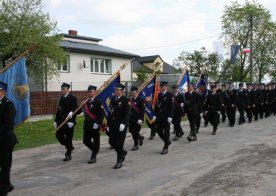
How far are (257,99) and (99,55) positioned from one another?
16449 millimetres

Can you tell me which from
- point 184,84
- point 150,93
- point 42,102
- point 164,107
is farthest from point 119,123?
point 42,102

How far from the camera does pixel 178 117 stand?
13.7m

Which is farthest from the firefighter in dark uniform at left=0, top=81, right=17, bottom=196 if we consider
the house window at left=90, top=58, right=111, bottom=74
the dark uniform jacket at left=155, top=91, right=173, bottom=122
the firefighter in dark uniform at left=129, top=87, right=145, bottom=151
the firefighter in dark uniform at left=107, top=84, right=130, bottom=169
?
the house window at left=90, top=58, right=111, bottom=74

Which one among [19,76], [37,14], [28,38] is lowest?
[19,76]

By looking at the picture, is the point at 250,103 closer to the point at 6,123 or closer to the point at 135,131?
the point at 135,131

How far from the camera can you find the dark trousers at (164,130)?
426 inches

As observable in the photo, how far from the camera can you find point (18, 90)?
887cm

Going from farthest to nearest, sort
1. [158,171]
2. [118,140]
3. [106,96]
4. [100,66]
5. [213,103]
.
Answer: [100,66] < [213,103] < [106,96] < [118,140] < [158,171]

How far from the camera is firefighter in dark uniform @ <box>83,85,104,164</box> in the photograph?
31.9 feet

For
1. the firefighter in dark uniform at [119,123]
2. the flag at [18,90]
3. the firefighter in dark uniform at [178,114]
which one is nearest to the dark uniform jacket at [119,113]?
the firefighter in dark uniform at [119,123]

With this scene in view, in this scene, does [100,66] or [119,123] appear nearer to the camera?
[119,123]

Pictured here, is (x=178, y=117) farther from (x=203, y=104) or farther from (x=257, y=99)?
(x=257, y=99)

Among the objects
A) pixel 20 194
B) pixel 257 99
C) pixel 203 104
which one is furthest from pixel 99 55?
pixel 20 194

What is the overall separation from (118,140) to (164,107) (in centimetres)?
226
